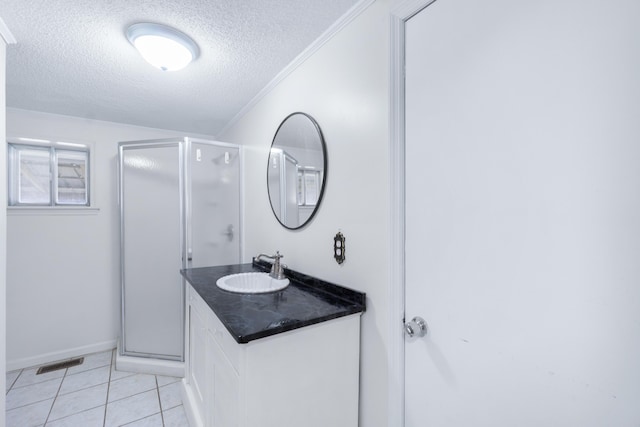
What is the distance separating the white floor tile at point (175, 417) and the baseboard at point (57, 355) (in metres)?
1.41

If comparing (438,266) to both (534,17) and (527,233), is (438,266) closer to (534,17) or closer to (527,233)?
(527,233)

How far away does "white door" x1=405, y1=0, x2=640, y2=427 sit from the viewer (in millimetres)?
624

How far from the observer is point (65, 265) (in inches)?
105

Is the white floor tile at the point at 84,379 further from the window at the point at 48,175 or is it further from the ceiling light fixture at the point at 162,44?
the ceiling light fixture at the point at 162,44

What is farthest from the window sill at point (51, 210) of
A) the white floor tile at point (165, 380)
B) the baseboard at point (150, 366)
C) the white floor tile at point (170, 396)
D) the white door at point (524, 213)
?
the white door at point (524, 213)

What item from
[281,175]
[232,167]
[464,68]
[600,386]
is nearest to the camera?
[600,386]

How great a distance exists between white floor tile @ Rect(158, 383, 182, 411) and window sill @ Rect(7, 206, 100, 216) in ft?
5.94

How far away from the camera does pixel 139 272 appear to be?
249cm

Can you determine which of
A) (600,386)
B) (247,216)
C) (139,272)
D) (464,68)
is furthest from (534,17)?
(139,272)

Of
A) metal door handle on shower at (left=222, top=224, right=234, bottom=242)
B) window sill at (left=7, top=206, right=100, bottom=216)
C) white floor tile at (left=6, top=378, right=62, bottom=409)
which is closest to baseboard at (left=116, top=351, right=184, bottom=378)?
white floor tile at (left=6, top=378, right=62, bottom=409)

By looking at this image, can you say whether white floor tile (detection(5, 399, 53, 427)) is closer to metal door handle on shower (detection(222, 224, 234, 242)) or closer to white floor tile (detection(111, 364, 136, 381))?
white floor tile (detection(111, 364, 136, 381))

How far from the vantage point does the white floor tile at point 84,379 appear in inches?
86.5

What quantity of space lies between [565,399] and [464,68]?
975 mm

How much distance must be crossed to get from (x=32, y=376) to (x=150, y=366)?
37.8 inches
